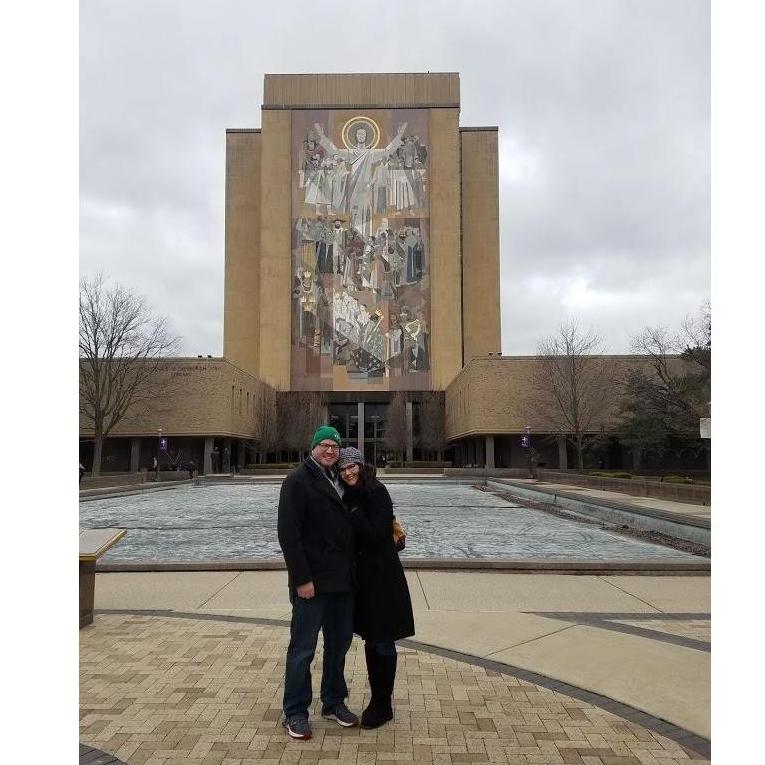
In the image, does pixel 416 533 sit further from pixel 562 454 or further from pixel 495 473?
pixel 562 454

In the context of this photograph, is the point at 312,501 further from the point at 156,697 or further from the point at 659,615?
the point at 659,615

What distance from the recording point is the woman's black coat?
166 inches

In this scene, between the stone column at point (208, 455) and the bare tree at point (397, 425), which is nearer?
the stone column at point (208, 455)

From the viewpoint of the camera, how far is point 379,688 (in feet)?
14.0

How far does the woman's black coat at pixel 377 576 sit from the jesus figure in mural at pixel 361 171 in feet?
221

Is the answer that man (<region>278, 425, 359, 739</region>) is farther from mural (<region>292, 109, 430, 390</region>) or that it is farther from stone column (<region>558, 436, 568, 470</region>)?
mural (<region>292, 109, 430, 390</region>)

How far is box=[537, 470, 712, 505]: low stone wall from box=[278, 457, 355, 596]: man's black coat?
60.1 ft

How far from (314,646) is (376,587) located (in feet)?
1.65

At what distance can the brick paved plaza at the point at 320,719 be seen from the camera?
385 centimetres

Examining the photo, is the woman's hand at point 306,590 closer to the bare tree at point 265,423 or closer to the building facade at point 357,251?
the bare tree at point 265,423

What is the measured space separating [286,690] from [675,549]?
10.4 metres

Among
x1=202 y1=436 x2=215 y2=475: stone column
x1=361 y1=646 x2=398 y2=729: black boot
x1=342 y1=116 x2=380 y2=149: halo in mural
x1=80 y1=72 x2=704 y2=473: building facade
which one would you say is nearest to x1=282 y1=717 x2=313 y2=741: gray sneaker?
x1=361 y1=646 x2=398 y2=729: black boot

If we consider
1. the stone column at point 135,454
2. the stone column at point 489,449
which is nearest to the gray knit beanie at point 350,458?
the stone column at point 489,449
